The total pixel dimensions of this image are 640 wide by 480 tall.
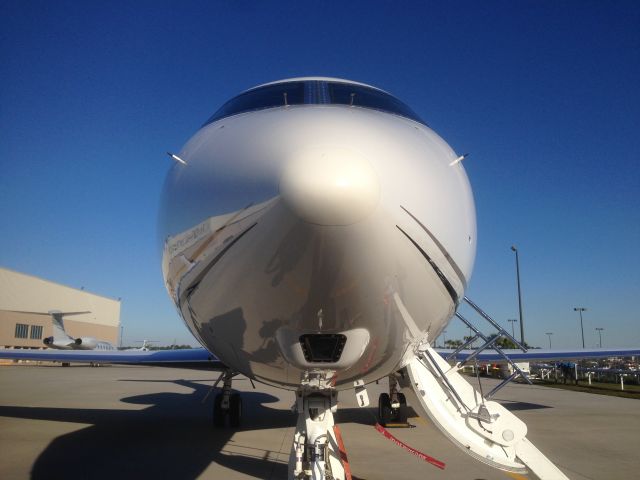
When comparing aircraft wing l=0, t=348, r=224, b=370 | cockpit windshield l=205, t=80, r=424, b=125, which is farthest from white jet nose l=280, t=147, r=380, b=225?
aircraft wing l=0, t=348, r=224, b=370

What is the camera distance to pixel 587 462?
7.39 m

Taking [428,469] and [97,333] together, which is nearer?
[428,469]

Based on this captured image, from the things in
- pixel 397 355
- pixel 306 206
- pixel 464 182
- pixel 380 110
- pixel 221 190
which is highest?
pixel 380 110

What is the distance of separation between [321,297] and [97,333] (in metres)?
70.9

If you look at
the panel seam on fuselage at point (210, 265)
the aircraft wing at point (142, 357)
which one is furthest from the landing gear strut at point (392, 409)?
the panel seam on fuselage at point (210, 265)

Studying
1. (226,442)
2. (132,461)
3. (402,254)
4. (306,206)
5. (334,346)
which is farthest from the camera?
(226,442)

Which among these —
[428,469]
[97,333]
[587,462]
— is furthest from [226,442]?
[97,333]

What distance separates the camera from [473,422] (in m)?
4.47

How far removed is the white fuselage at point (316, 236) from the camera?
2.43 meters

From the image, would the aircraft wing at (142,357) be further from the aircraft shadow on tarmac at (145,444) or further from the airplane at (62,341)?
the airplane at (62,341)

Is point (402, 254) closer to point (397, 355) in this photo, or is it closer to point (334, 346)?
point (334, 346)

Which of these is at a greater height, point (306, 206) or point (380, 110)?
point (380, 110)

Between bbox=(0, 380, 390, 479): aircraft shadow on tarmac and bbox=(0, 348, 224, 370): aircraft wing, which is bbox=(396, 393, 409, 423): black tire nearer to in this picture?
bbox=(0, 380, 390, 479): aircraft shadow on tarmac

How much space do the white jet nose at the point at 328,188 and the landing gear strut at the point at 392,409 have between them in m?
8.59
